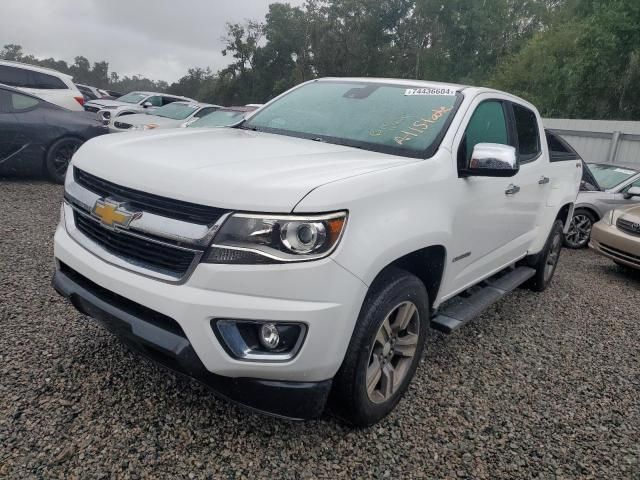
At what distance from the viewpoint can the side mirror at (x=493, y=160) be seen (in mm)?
2754

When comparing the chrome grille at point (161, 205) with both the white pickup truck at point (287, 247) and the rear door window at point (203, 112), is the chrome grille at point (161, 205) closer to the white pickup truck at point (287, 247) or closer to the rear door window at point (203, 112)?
the white pickup truck at point (287, 247)

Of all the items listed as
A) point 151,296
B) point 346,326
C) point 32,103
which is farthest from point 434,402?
point 32,103

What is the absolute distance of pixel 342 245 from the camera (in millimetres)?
2031

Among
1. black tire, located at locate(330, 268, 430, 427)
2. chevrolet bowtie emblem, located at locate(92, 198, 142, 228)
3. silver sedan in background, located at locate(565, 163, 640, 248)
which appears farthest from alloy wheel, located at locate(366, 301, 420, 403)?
silver sedan in background, located at locate(565, 163, 640, 248)

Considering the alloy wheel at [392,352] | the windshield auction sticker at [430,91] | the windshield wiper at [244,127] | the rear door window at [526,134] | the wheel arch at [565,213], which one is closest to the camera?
the alloy wheel at [392,352]

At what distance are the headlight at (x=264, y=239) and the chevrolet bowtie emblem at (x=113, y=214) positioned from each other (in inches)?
16.8

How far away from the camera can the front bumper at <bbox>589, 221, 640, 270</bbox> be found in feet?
19.4

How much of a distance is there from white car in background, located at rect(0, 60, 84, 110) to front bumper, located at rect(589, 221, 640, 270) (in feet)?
29.4

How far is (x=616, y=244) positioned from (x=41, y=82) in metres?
10.3

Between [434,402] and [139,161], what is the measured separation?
1.99 metres

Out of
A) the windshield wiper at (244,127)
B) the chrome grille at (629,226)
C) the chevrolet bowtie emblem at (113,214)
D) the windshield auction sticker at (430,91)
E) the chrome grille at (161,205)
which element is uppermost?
the windshield auction sticker at (430,91)

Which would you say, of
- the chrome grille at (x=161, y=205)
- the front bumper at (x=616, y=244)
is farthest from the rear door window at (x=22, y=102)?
the front bumper at (x=616, y=244)

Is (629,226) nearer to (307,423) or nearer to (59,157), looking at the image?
(307,423)

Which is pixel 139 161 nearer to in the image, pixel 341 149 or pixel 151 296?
pixel 151 296
